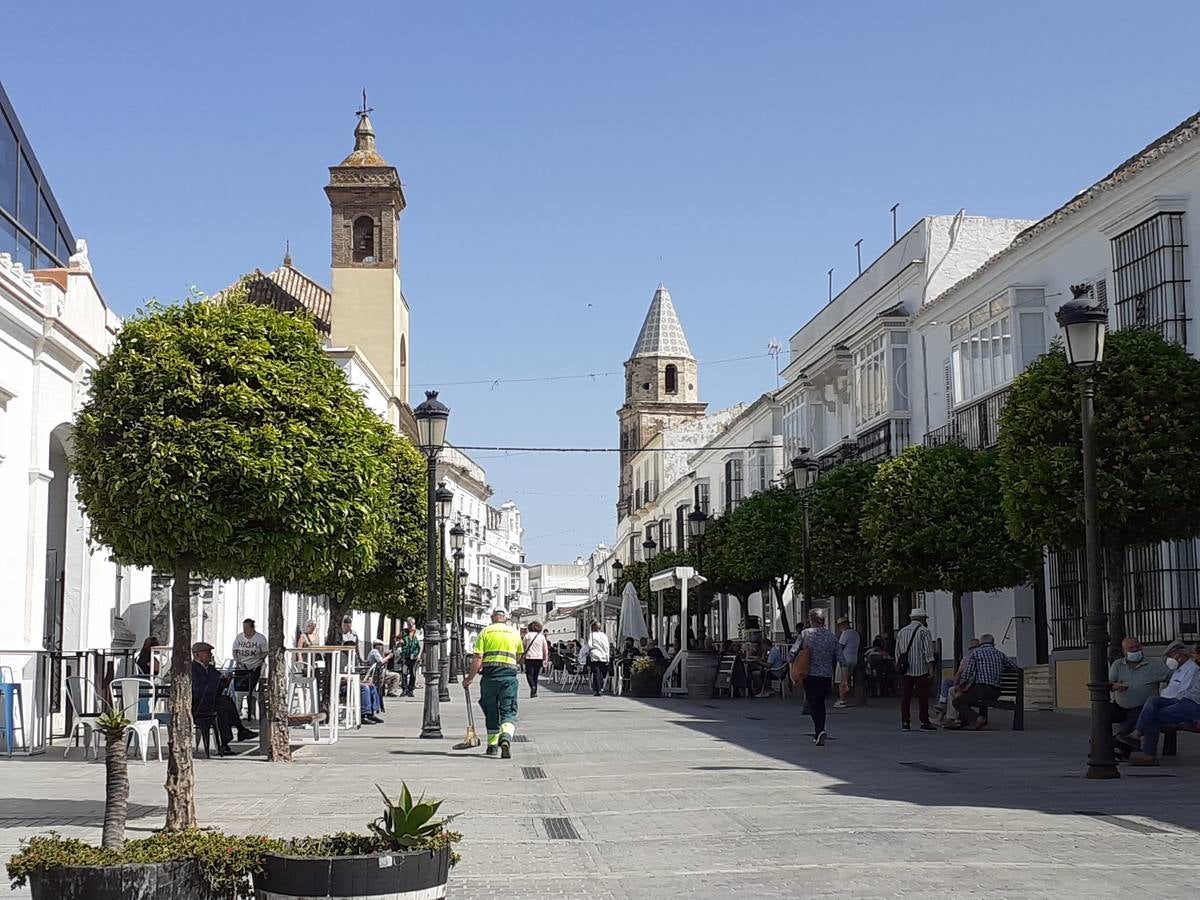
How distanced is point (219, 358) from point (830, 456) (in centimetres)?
2954

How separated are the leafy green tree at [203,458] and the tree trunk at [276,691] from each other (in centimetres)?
521

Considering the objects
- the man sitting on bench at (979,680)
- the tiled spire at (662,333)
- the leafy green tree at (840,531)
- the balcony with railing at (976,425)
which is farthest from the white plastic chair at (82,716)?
the tiled spire at (662,333)

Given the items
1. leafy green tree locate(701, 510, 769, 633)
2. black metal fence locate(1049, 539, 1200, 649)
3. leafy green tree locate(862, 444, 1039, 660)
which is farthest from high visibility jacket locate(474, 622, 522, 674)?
leafy green tree locate(701, 510, 769, 633)

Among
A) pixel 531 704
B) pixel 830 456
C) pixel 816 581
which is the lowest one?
pixel 531 704

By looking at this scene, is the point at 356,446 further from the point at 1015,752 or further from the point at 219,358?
the point at 1015,752

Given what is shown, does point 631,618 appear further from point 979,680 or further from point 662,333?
point 662,333

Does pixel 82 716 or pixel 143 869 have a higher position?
pixel 143 869

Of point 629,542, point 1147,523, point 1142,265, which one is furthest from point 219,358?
point 629,542

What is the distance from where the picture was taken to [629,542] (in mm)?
95250

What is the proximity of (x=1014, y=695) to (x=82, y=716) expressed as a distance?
11623 mm

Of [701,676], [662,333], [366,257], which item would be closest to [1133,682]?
[701,676]

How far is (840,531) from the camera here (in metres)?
29.0

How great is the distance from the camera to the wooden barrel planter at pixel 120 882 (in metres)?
5.85

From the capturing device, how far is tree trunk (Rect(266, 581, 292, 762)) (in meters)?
15.8
